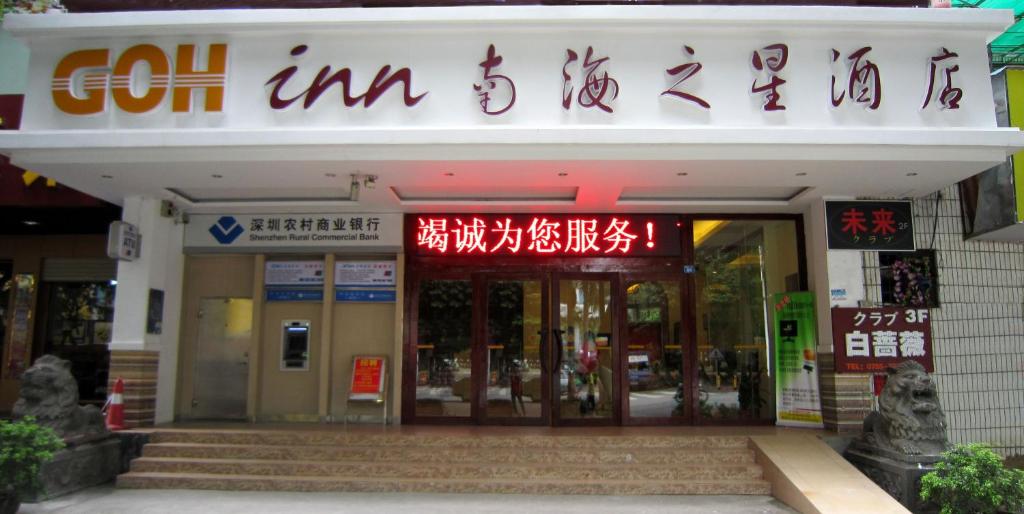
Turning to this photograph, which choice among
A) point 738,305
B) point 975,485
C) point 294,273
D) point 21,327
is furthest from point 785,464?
point 21,327

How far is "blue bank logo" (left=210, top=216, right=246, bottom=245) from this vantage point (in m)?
8.84

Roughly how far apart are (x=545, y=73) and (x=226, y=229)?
198 inches

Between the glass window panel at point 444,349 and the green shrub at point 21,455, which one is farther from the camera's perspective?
the glass window panel at point 444,349

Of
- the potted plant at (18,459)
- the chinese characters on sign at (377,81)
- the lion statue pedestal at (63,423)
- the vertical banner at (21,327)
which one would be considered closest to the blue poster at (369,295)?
the chinese characters on sign at (377,81)

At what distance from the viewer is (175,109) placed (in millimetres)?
6621

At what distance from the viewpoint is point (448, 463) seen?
6879mm

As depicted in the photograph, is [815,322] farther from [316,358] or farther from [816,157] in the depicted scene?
[316,358]

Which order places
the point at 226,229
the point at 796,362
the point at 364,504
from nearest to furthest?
the point at 364,504 → the point at 796,362 → the point at 226,229

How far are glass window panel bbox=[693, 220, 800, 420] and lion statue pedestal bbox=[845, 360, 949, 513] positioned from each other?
207 cm

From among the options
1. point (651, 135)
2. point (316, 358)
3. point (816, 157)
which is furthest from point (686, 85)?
point (316, 358)

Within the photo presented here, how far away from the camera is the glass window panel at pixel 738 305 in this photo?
8648mm

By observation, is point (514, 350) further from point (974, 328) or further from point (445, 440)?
point (974, 328)

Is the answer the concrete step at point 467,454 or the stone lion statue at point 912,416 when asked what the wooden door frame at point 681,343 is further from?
the stone lion statue at point 912,416

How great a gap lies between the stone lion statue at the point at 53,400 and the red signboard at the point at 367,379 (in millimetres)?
2913
